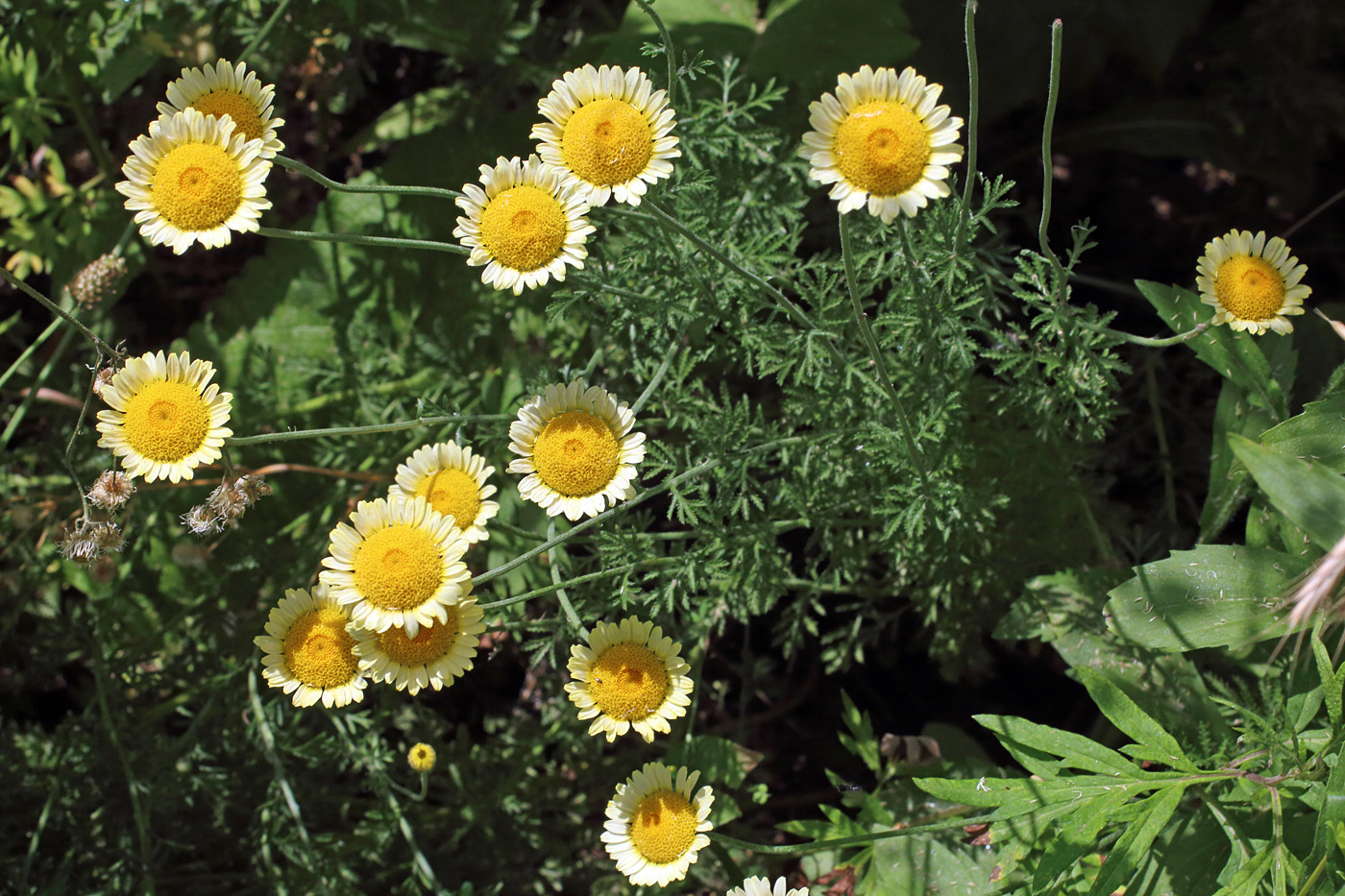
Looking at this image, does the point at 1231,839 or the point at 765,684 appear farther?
the point at 765,684

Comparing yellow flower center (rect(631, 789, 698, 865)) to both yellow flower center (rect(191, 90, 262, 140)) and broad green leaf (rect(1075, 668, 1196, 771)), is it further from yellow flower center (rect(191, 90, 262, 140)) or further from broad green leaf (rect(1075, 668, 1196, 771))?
yellow flower center (rect(191, 90, 262, 140))

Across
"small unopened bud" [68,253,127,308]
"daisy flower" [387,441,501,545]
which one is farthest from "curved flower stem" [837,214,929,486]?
"small unopened bud" [68,253,127,308]

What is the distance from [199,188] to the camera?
2.03m

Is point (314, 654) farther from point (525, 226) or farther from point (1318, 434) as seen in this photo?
point (1318, 434)

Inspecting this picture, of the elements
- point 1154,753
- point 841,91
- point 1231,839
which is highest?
point 841,91

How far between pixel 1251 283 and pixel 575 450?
149 cm

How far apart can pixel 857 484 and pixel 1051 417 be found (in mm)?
535

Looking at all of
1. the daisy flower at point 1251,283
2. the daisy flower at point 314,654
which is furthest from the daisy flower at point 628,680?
the daisy flower at point 1251,283

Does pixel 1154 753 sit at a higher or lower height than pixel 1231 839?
higher

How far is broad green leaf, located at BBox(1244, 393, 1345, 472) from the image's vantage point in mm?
2061

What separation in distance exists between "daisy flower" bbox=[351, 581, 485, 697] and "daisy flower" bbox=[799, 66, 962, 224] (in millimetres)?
1123

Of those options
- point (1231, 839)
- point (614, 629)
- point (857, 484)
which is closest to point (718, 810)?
point (614, 629)

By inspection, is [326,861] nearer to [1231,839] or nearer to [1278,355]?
[1231,839]

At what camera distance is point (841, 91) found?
192 cm
